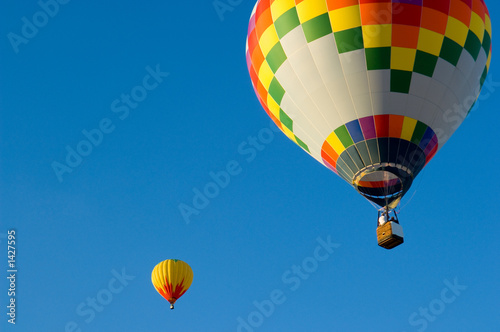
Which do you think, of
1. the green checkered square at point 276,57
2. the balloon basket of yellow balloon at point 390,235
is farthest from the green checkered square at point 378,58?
the balloon basket of yellow balloon at point 390,235

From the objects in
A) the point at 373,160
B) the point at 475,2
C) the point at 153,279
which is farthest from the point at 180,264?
the point at 475,2

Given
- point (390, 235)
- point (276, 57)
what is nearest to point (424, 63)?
point (276, 57)

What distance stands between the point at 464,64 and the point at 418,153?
202cm

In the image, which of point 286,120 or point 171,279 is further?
point 171,279

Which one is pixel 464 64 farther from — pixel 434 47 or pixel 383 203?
pixel 383 203

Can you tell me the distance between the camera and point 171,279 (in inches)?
1011

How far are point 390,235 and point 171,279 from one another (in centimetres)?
1029

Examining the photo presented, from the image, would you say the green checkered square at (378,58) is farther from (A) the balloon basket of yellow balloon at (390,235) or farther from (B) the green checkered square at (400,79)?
(A) the balloon basket of yellow balloon at (390,235)

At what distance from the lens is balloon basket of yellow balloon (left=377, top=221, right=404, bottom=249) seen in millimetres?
16797

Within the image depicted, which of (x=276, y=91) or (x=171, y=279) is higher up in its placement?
(x=171, y=279)

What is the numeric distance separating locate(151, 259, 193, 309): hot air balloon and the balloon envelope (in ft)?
29.7

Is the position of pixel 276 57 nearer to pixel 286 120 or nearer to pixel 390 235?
pixel 286 120

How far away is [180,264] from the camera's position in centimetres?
2612

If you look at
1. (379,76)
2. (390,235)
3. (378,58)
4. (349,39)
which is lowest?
(390,235)
